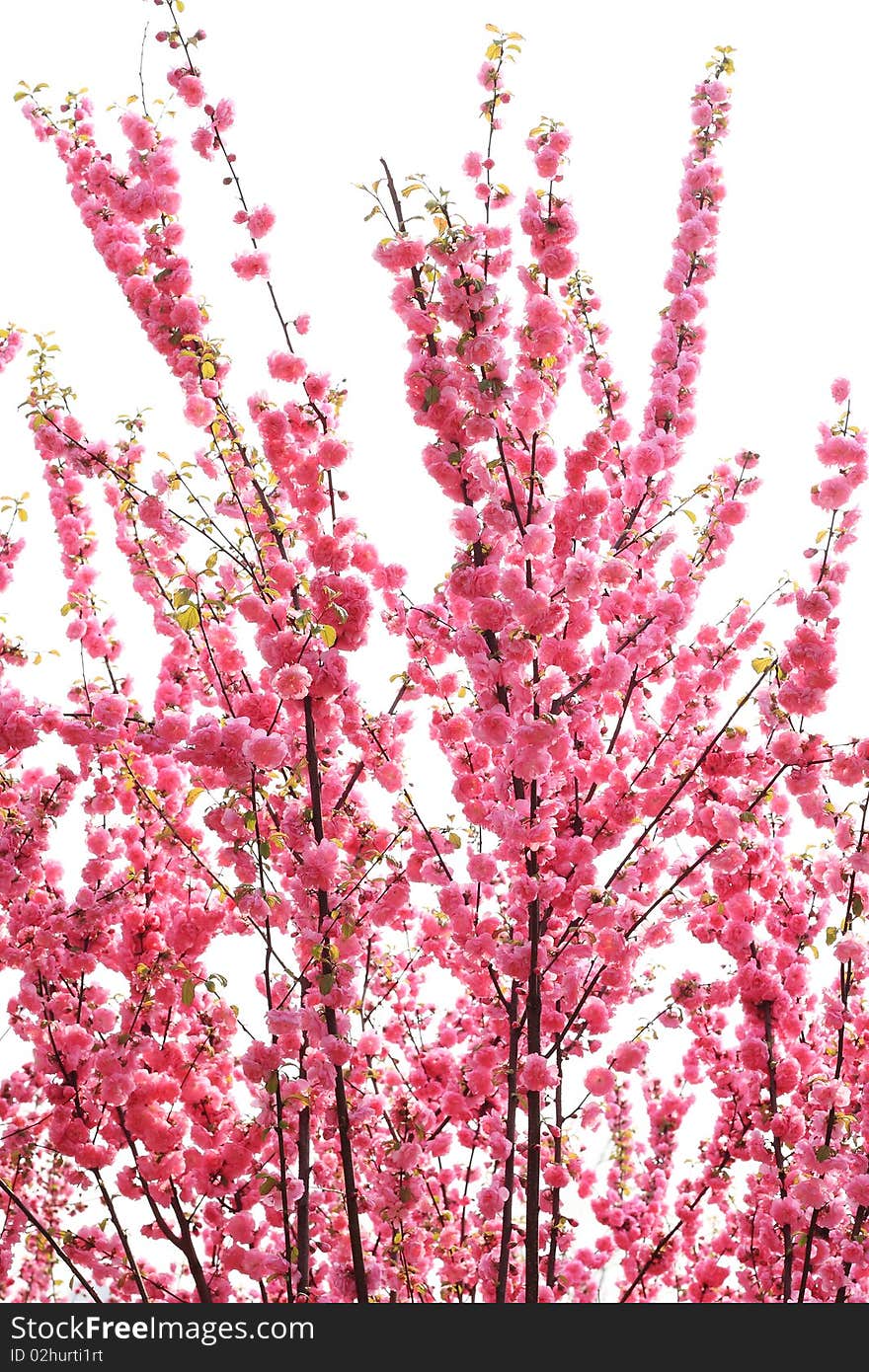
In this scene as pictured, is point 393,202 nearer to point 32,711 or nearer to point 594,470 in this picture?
point 594,470

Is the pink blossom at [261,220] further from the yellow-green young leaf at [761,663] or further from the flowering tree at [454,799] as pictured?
the yellow-green young leaf at [761,663]

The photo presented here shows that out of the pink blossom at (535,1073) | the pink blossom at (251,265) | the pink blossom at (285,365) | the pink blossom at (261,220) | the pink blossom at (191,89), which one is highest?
the pink blossom at (191,89)

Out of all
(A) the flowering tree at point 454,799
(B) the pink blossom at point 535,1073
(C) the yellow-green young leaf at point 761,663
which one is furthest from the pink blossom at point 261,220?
(B) the pink blossom at point 535,1073

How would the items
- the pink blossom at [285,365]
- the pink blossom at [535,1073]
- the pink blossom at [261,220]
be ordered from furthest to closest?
the pink blossom at [261,220] → the pink blossom at [285,365] → the pink blossom at [535,1073]

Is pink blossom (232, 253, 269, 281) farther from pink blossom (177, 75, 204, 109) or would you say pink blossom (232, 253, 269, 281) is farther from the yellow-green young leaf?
the yellow-green young leaf

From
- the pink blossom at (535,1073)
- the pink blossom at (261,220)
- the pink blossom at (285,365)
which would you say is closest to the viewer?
the pink blossom at (535,1073)

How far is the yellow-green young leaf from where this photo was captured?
2672mm

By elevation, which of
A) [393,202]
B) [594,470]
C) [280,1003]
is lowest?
[280,1003]

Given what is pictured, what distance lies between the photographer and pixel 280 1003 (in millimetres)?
2523

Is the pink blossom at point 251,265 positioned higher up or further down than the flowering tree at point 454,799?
higher up

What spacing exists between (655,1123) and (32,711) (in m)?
2.82

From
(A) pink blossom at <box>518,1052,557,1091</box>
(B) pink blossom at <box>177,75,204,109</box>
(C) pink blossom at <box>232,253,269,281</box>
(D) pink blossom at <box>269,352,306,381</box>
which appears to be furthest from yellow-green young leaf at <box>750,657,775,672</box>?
(B) pink blossom at <box>177,75,204,109</box>

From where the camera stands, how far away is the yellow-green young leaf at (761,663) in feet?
8.77
